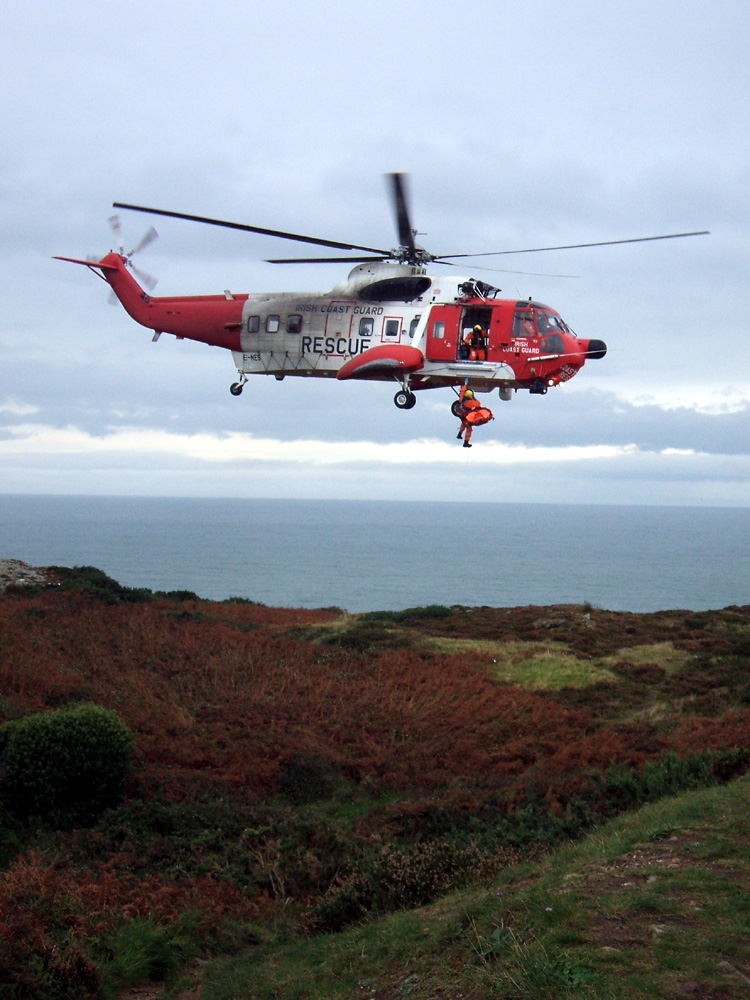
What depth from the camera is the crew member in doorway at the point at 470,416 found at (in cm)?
1734

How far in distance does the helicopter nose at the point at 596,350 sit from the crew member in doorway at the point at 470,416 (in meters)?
2.87

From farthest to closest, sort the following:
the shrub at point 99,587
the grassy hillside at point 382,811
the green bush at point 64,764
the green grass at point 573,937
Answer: the shrub at point 99,587 → the green bush at point 64,764 → the grassy hillside at point 382,811 → the green grass at point 573,937

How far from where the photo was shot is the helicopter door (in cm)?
1855

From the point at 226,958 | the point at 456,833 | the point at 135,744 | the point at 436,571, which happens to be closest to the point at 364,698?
the point at 135,744

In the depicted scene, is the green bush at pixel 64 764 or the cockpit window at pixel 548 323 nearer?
the green bush at pixel 64 764

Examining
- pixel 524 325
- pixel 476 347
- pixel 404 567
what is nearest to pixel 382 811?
pixel 476 347

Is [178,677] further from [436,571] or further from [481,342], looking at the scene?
[436,571]

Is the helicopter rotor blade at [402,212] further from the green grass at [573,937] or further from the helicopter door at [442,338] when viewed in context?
the green grass at [573,937]

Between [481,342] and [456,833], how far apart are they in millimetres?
9951

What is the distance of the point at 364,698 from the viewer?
23000mm

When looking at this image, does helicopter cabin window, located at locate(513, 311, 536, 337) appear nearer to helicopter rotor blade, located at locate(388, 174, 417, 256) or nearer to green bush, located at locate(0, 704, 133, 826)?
helicopter rotor blade, located at locate(388, 174, 417, 256)

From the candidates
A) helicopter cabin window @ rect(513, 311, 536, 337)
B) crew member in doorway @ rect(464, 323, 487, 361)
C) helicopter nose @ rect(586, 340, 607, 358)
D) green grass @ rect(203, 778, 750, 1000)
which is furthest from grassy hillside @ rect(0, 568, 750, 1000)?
helicopter cabin window @ rect(513, 311, 536, 337)

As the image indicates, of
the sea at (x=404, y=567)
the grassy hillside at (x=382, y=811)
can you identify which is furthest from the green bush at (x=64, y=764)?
the sea at (x=404, y=567)

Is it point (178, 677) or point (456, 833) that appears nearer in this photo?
point (456, 833)
